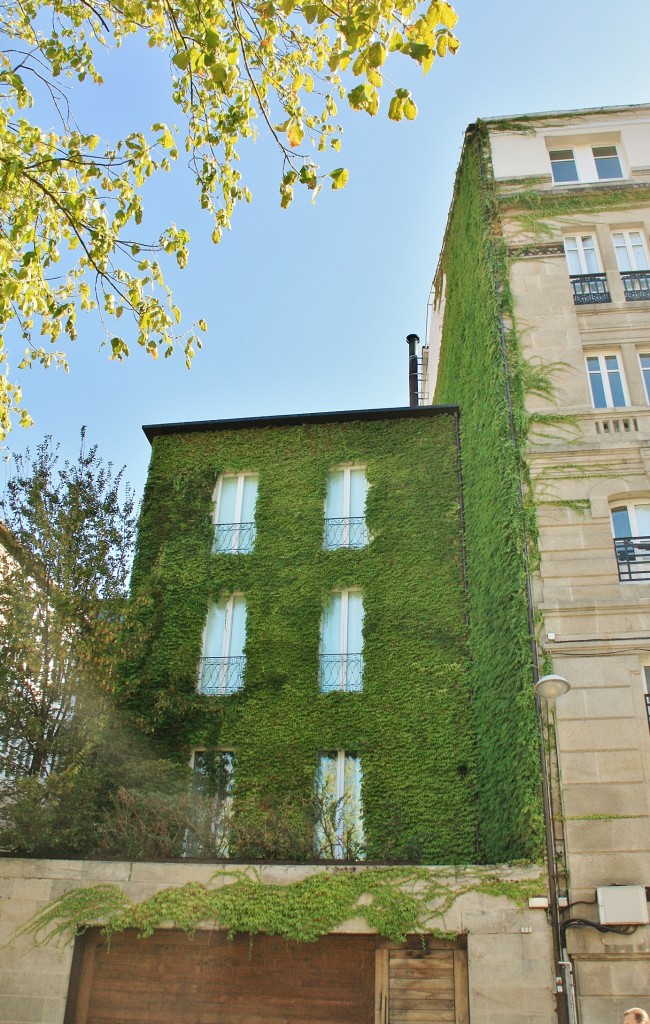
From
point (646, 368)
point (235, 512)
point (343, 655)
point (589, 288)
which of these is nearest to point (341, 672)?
point (343, 655)

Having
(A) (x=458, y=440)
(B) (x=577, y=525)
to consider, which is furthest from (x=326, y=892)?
(A) (x=458, y=440)

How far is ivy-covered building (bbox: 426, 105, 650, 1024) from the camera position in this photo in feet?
41.9

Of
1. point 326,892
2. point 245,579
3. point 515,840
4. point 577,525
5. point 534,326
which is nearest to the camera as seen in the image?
point 326,892

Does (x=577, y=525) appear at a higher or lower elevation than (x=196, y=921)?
higher

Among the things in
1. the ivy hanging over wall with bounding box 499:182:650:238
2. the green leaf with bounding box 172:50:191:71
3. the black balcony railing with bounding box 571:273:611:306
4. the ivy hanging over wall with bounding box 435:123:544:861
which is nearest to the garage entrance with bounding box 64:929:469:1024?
the ivy hanging over wall with bounding box 435:123:544:861

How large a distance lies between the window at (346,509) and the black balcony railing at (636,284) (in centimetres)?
709

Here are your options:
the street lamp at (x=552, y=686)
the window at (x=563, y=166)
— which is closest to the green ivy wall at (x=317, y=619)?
the street lamp at (x=552, y=686)

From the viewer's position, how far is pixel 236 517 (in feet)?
67.6

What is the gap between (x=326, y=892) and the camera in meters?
13.0

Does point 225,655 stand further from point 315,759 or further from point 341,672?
point 315,759

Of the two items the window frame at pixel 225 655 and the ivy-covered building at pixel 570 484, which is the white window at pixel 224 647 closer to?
the window frame at pixel 225 655

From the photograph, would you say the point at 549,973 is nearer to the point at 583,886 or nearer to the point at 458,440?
the point at 583,886

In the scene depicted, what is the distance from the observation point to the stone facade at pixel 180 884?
12102mm

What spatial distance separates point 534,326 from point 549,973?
1196 centimetres
